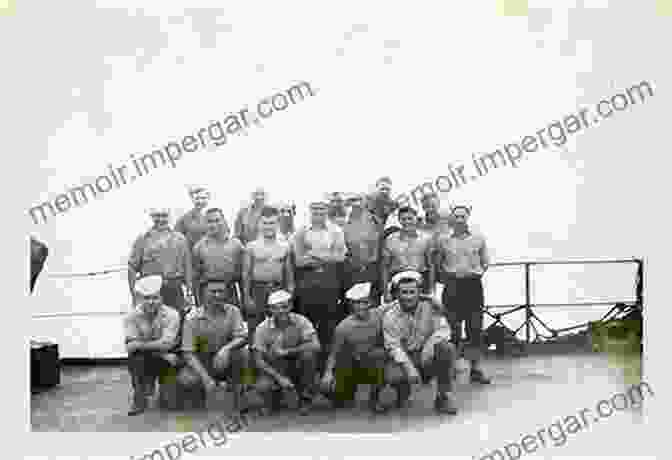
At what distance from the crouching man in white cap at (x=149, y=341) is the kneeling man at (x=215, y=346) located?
0.10 m

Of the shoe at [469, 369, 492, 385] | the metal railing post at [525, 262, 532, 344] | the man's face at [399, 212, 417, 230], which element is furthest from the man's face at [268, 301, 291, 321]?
the metal railing post at [525, 262, 532, 344]

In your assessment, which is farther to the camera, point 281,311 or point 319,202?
point 319,202

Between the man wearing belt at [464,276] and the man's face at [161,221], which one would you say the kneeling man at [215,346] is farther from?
the man wearing belt at [464,276]

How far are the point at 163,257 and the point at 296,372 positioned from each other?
1.18 meters

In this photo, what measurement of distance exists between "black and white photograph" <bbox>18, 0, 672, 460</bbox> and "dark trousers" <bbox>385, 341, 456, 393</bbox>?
0.7 inches

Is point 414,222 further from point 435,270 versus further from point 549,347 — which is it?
point 549,347

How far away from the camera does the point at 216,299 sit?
5.04 metres

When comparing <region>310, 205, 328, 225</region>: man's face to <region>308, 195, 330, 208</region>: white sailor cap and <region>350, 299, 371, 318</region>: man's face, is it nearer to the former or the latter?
<region>308, 195, 330, 208</region>: white sailor cap

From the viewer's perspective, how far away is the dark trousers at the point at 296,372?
4895 millimetres

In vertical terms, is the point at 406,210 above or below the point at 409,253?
above

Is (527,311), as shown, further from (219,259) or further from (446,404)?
(219,259)

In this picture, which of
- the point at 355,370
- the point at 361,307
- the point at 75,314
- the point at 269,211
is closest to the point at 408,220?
the point at 361,307

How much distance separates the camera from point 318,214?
5094 millimetres

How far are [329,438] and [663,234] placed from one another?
8.00 feet
